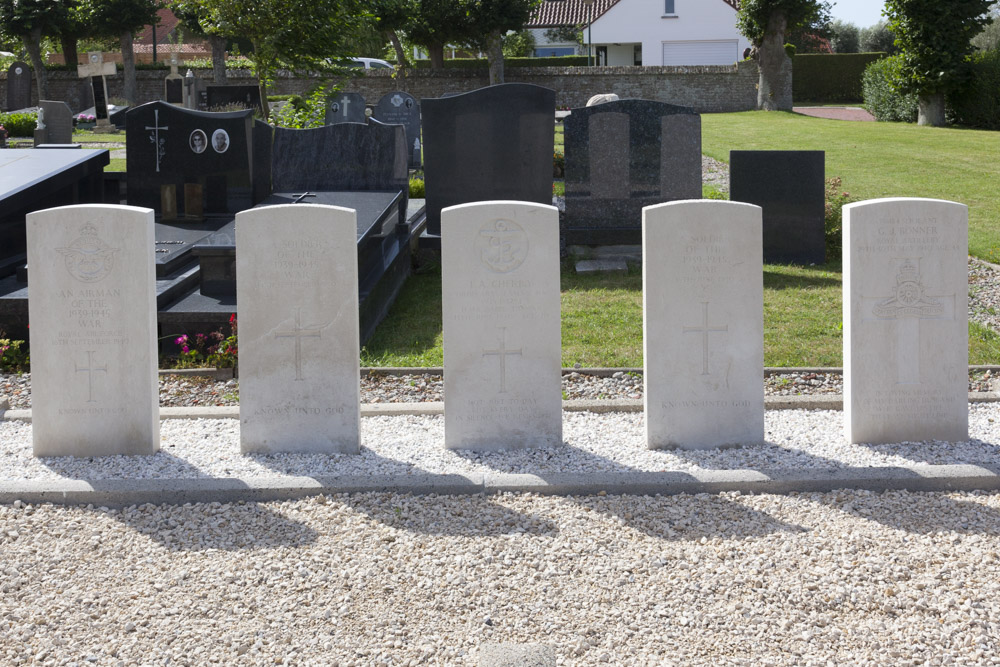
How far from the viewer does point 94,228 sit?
4402 millimetres

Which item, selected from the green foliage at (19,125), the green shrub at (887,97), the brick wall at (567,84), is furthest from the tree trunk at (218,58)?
the green shrub at (887,97)

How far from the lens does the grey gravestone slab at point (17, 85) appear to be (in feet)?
108

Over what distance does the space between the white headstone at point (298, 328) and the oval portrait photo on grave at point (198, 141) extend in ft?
17.5

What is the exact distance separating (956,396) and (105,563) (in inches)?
143

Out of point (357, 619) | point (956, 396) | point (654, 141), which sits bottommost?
point (357, 619)

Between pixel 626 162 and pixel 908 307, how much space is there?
576 centimetres

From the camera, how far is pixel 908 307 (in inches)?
177

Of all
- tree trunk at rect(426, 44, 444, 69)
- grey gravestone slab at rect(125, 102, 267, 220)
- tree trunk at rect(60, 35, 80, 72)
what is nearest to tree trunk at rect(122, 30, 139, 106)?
tree trunk at rect(60, 35, 80, 72)

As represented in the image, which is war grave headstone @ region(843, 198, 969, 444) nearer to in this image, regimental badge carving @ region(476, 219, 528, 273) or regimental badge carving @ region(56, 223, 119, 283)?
regimental badge carving @ region(476, 219, 528, 273)

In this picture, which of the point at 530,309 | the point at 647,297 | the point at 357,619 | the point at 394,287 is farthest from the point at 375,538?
the point at 394,287

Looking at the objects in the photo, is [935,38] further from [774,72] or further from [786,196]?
[786,196]

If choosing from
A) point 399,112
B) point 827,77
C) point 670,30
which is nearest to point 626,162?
point 399,112

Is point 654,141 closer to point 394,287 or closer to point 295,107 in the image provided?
point 394,287

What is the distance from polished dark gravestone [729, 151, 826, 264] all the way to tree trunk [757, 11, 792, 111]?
24.5 m
